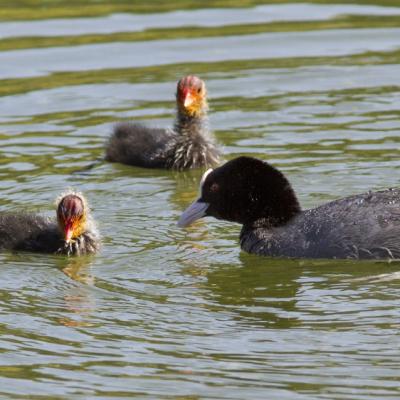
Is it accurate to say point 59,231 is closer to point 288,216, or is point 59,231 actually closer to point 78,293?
point 78,293

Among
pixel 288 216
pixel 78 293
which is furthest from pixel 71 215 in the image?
pixel 288 216

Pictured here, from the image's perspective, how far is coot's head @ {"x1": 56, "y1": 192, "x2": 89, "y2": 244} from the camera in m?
10.5

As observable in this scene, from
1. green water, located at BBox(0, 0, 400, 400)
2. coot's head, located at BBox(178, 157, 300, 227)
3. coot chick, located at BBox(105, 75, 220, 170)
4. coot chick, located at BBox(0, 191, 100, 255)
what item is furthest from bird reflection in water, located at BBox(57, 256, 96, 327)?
coot chick, located at BBox(105, 75, 220, 170)

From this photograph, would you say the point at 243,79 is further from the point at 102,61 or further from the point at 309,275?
the point at 309,275

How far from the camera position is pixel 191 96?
44.4ft

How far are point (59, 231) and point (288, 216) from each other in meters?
1.75

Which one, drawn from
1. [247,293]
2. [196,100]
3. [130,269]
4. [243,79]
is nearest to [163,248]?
[130,269]

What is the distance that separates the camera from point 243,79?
617 inches

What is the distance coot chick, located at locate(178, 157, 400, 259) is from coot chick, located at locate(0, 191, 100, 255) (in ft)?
2.40

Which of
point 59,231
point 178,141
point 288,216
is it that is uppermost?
point 178,141

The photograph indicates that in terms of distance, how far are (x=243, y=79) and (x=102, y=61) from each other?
1920 millimetres

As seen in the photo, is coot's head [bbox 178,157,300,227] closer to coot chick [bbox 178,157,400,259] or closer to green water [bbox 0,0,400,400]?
coot chick [bbox 178,157,400,259]

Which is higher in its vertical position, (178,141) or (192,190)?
(178,141)

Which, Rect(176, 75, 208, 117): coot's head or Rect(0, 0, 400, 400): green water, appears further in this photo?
Rect(176, 75, 208, 117): coot's head
